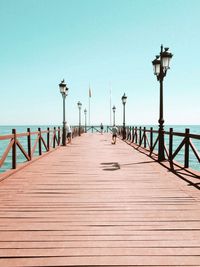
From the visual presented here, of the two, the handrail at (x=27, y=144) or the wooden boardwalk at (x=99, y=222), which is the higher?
the handrail at (x=27, y=144)

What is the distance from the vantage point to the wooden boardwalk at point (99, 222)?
342 centimetres

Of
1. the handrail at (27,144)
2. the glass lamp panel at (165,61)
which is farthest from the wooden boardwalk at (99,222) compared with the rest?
the glass lamp panel at (165,61)

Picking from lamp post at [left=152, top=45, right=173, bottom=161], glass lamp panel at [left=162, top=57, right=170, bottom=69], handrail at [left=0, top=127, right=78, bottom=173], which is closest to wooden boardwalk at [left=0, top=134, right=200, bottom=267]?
handrail at [left=0, top=127, right=78, bottom=173]

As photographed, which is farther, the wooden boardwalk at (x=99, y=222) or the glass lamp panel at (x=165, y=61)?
the glass lamp panel at (x=165, y=61)

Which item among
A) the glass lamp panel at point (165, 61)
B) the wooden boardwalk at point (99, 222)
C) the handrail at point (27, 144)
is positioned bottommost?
the wooden boardwalk at point (99, 222)

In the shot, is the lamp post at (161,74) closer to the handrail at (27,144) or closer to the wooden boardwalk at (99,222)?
the wooden boardwalk at (99,222)

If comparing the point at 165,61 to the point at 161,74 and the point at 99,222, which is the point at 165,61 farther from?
the point at 99,222

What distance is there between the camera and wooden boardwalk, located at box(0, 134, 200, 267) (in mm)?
3424

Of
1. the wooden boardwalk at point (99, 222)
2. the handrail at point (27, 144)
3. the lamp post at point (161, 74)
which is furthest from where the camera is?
the lamp post at point (161, 74)

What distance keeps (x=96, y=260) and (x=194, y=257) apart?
43.7 inches

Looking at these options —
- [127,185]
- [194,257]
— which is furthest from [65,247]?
[127,185]

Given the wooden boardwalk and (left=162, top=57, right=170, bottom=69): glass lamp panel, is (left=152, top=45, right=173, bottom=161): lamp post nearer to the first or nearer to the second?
(left=162, top=57, right=170, bottom=69): glass lamp panel

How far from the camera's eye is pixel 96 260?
3338 mm

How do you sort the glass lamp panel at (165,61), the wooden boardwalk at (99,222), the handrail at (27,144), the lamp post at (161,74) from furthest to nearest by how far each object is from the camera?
the glass lamp panel at (165,61)
the lamp post at (161,74)
the handrail at (27,144)
the wooden boardwalk at (99,222)
